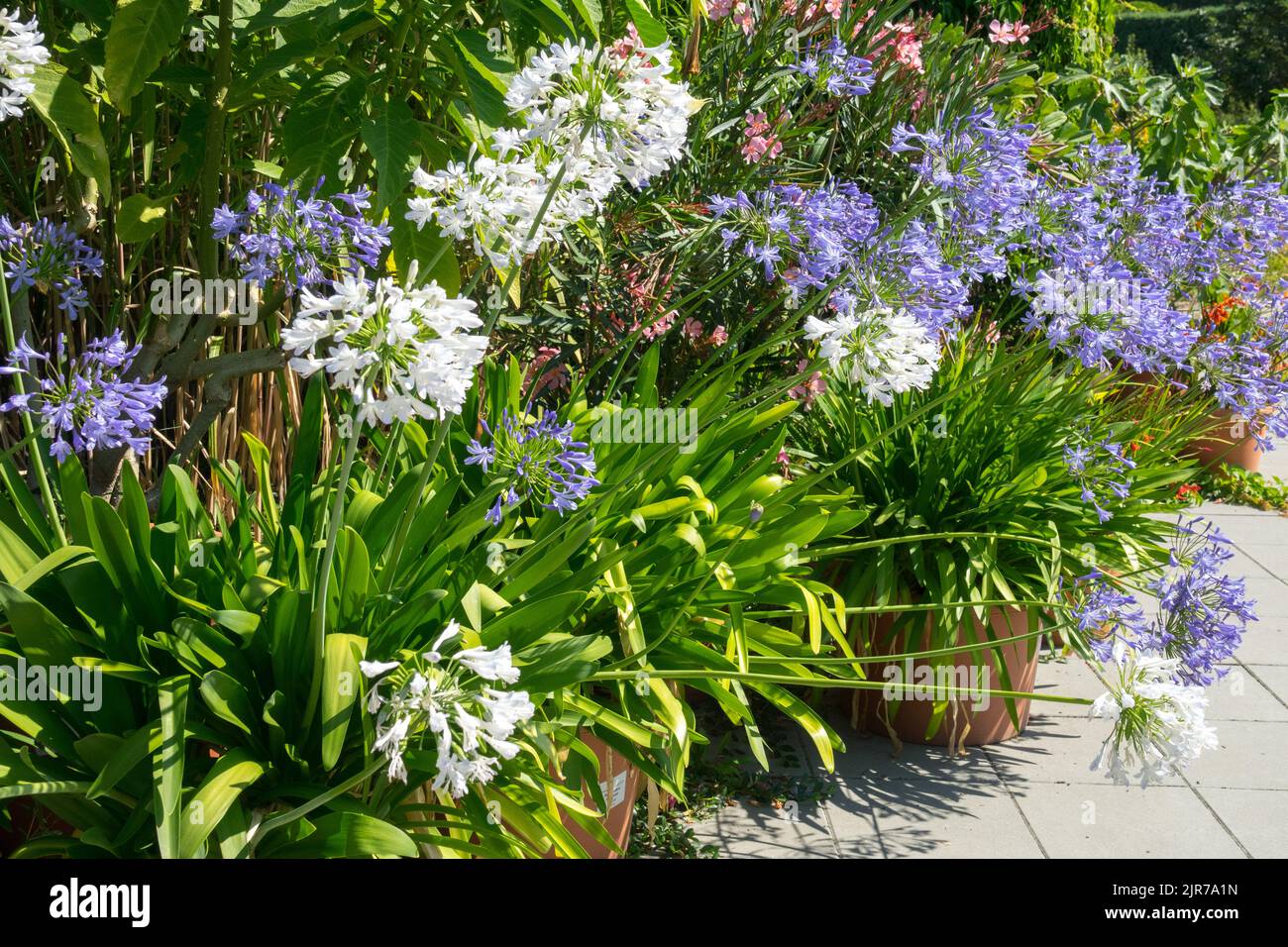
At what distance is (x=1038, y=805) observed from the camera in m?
3.42

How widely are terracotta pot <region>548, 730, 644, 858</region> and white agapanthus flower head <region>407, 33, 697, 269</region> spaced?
1247mm

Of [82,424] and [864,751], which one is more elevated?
[82,424]

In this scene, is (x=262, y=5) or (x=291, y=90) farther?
(x=291, y=90)

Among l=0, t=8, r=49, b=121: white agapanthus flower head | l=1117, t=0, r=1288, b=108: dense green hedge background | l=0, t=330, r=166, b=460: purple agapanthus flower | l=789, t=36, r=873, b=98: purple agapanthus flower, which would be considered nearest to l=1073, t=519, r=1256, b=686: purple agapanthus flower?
l=789, t=36, r=873, b=98: purple agapanthus flower

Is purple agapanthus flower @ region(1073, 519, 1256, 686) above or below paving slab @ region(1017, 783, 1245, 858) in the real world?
above

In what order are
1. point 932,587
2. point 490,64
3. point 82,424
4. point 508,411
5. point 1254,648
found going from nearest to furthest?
point 82,424, point 490,64, point 508,411, point 932,587, point 1254,648

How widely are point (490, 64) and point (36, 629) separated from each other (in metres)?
1.26

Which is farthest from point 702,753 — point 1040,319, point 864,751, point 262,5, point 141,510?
point 262,5

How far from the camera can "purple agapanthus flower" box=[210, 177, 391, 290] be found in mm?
2180

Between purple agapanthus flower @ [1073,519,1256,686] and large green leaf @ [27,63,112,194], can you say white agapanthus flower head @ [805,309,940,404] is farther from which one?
large green leaf @ [27,63,112,194]

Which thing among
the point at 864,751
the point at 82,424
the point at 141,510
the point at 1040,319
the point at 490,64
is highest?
the point at 490,64

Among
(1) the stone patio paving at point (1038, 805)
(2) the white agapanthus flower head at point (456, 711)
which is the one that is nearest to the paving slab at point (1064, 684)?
(1) the stone patio paving at point (1038, 805)

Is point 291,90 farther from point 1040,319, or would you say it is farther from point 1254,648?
point 1254,648
